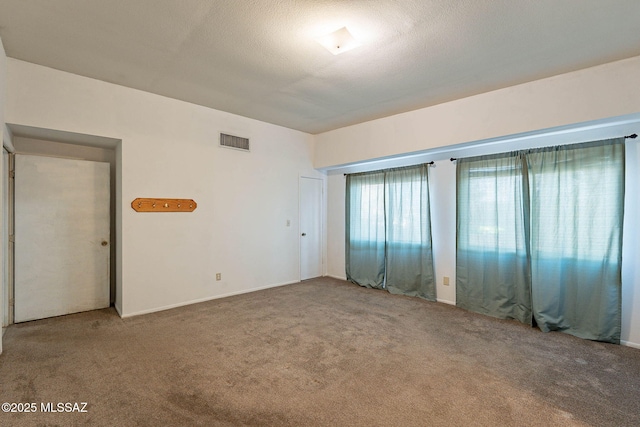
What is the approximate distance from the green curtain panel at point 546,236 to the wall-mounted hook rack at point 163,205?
3.76 meters

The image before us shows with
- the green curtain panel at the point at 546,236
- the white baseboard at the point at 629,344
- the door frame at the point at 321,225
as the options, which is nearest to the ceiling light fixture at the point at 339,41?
the green curtain panel at the point at 546,236

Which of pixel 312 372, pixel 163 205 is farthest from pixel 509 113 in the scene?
pixel 163 205

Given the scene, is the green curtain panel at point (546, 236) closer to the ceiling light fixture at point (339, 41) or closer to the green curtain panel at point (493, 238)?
the green curtain panel at point (493, 238)

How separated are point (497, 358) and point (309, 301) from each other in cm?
242

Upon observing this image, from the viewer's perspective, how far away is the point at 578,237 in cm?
314

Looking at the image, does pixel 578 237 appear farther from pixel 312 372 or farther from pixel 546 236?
pixel 312 372

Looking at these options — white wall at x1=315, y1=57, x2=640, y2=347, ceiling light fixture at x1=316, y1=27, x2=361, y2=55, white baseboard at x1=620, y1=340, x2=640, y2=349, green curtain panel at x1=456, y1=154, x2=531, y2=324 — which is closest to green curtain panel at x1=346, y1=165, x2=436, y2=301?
white wall at x1=315, y1=57, x2=640, y2=347

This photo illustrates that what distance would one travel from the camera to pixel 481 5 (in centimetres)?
205

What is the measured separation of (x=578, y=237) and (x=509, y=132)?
134 cm

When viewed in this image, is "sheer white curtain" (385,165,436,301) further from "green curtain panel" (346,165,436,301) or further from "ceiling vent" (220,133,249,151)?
"ceiling vent" (220,133,249,151)

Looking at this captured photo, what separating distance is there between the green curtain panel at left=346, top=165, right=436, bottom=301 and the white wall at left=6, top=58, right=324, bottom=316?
1.20 m

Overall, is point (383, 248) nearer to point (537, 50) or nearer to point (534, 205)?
point (534, 205)

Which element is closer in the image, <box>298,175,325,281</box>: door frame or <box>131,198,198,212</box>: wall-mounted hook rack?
<box>131,198,198,212</box>: wall-mounted hook rack

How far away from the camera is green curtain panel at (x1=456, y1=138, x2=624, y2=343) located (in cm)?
298
